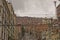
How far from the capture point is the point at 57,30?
33.8 metres

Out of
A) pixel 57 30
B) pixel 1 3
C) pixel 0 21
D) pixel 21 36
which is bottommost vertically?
pixel 21 36

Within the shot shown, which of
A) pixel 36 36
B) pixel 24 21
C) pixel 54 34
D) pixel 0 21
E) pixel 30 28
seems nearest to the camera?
pixel 0 21

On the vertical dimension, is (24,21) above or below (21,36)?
above

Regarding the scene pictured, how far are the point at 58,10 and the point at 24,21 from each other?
561 inches

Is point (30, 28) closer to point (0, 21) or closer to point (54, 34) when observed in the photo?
point (54, 34)

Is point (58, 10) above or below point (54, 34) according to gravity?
above

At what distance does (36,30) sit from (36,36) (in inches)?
107

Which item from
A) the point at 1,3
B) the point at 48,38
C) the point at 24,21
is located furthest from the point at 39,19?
the point at 1,3

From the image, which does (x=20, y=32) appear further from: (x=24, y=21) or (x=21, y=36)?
(x=24, y=21)

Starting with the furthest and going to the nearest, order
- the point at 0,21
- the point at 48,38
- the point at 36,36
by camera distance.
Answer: the point at 36,36 → the point at 48,38 → the point at 0,21

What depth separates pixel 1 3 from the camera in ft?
85.3

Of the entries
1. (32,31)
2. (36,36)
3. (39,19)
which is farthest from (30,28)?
(39,19)

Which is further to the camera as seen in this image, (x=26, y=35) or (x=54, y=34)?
(x=26, y=35)

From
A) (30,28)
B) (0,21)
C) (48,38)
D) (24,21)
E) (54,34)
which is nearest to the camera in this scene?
(0,21)
